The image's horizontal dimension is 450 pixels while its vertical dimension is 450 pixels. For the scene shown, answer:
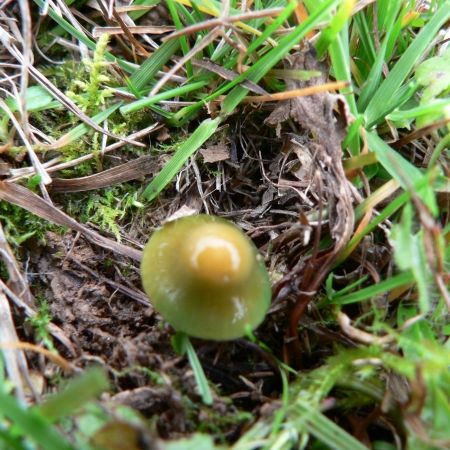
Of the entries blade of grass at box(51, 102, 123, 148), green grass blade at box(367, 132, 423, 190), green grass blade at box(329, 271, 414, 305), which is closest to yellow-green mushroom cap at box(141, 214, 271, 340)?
green grass blade at box(329, 271, 414, 305)

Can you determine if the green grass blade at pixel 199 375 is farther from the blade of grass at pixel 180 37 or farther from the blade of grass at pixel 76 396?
the blade of grass at pixel 180 37

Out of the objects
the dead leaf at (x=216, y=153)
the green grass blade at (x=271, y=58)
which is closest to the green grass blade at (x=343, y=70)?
the green grass blade at (x=271, y=58)

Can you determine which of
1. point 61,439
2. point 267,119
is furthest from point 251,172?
point 61,439

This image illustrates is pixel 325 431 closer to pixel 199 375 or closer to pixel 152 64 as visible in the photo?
pixel 199 375

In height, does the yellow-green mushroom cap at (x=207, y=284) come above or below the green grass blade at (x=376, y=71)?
below

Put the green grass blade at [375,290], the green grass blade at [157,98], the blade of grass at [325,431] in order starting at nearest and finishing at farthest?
the blade of grass at [325,431]
the green grass blade at [375,290]
the green grass blade at [157,98]

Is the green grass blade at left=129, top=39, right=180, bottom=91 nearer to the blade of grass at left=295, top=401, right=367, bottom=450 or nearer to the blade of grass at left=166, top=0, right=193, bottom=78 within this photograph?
the blade of grass at left=166, top=0, right=193, bottom=78

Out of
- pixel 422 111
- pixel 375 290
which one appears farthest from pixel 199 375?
pixel 422 111
